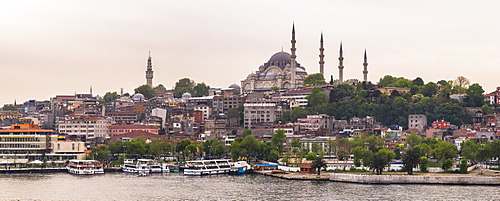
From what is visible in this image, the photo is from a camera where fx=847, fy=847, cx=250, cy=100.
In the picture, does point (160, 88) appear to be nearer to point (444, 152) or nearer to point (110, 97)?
point (110, 97)

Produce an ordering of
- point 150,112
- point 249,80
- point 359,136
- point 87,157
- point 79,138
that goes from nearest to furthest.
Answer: point 87,157
point 359,136
point 79,138
point 150,112
point 249,80

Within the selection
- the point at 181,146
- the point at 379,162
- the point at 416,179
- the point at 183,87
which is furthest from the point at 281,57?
the point at 416,179

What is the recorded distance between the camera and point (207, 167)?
6206cm

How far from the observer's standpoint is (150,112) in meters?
101

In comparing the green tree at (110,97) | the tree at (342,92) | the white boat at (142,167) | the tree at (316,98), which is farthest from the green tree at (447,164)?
the green tree at (110,97)

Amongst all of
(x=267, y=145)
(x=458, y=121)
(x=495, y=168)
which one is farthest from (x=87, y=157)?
(x=458, y=121)

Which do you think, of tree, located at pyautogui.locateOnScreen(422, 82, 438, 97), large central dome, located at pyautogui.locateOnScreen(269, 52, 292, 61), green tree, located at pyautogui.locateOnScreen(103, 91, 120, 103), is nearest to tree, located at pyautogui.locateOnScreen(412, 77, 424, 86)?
tree, located at pyautogui.locateOnScreen(422, 82, 438, 97)

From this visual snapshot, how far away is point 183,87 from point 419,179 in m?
80.5

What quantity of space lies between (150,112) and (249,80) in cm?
2173

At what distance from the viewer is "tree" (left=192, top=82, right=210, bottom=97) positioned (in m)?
122

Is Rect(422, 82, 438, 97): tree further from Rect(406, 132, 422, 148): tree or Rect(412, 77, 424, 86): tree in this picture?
Rect(406, 132, 422, 148): tree

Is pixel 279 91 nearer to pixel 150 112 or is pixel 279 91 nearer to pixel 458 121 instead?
pixel 150 112

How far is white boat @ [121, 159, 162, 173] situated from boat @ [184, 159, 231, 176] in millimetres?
2465

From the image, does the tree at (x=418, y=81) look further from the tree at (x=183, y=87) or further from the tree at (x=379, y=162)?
the tree at (x=379, y=162)
